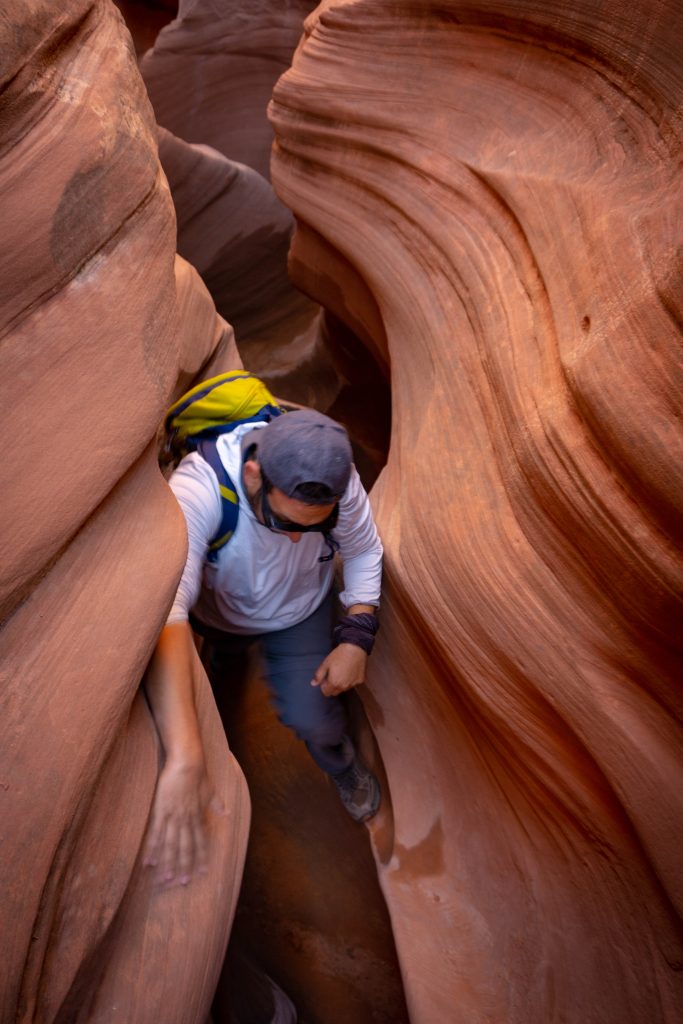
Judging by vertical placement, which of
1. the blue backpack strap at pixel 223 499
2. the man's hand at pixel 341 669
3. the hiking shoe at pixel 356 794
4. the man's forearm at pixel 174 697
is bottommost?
the hiking shoe at pixel 356 794

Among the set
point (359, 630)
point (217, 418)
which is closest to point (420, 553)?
point (359, 630)

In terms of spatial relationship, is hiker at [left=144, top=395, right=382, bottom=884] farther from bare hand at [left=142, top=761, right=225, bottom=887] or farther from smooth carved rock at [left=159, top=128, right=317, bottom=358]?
smooth carved rock at [left=159, top=128, right=317, bottom=358]

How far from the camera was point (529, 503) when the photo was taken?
1812mm

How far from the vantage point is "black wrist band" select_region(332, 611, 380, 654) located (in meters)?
2.18

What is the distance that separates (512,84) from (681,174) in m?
0.79

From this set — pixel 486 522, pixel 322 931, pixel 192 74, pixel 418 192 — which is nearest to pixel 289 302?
pixel 192 74

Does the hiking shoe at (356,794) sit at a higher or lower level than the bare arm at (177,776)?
lower

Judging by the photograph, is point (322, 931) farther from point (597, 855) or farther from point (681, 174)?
point (681, 174)

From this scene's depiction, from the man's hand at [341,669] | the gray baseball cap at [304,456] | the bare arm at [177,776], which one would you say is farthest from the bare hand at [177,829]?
the gray baseball cap at [304,456]

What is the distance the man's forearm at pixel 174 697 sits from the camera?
5.38 ft

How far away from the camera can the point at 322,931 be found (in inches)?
93.2

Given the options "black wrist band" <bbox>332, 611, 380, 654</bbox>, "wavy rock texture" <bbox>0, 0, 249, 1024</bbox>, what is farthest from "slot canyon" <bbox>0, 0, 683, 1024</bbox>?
"black wrist band" <bbox>332, 611, 380, 654</bbox>

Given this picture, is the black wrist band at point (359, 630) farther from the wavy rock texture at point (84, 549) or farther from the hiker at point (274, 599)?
the wavy rock texture at point (84, 549)

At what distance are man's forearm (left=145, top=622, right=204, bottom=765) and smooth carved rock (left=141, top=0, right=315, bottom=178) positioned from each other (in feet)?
14.5
